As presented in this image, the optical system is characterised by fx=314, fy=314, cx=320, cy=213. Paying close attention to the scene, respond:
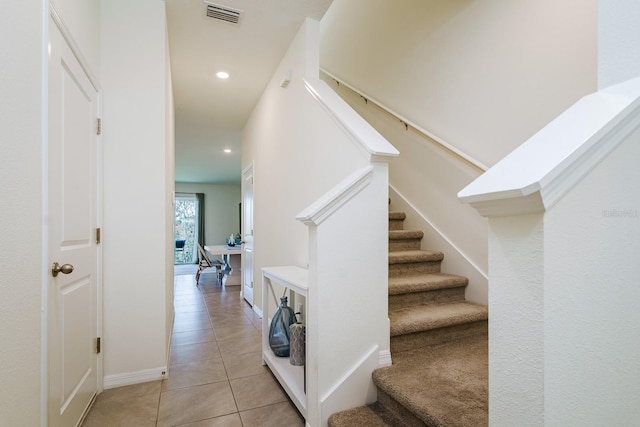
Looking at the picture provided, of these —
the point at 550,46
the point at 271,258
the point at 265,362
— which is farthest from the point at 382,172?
the point at 271,258

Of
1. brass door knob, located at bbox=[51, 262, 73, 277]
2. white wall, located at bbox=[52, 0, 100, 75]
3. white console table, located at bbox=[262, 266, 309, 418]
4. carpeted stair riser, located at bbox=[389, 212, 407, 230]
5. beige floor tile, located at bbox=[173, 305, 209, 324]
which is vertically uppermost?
white wall, located at bbox=[52, 0, 100, 75]

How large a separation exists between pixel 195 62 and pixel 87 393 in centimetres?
298

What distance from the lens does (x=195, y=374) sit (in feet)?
7.82

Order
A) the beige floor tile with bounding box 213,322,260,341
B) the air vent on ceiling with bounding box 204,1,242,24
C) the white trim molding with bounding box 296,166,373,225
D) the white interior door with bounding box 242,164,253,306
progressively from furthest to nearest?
the white interior door with bounding box 242,164,253,306, the beige floor tile with bounding box 213,322,260,341, the air vent on ceiling with bounding box 204,1,242,24, the white trim molding with bounding box 296,166,373,225

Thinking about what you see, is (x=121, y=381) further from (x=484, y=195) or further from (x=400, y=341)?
(x=484, y=195)

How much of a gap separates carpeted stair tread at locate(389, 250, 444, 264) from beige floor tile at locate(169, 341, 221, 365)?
174 centimetres

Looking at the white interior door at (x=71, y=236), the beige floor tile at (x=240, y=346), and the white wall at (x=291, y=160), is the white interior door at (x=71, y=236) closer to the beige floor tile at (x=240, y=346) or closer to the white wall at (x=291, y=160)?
the beige floor tile at (x=240, y=346)

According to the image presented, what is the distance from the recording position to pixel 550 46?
1.89m

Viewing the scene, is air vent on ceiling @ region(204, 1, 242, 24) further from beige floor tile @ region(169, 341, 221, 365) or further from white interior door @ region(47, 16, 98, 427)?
beige floor tile @ region(169, 341, 221, 365)

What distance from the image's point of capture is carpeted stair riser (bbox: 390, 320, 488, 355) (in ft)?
6.00

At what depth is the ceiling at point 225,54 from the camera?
2.50 metres


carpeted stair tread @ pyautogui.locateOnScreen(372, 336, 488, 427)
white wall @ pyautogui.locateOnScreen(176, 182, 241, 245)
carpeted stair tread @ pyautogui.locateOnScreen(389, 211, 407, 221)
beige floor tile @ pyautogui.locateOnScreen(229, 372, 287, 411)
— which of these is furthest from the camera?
white wall @ pyautogui.locateOnScreen(176, 182, 241, 245)

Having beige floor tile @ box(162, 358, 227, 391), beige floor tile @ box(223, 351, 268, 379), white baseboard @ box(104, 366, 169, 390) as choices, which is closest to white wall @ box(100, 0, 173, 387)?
white baseboard @ box(104, 366, 169, 390)

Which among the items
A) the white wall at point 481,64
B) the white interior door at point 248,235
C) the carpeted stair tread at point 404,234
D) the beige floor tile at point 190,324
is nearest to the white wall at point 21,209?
the carpeted stair tread at point 404,234
